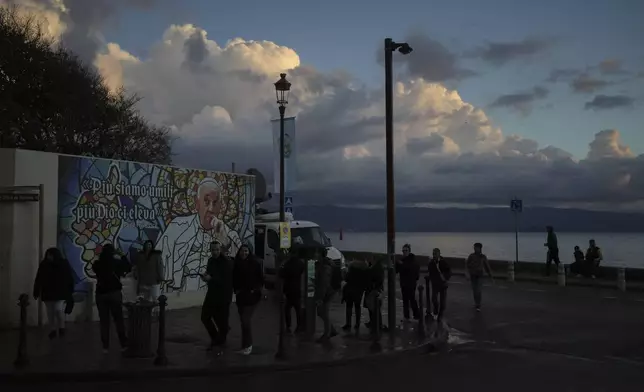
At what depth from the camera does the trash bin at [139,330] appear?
36.1 ft

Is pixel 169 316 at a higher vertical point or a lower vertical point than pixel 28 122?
lower

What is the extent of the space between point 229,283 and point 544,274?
66.6 ft

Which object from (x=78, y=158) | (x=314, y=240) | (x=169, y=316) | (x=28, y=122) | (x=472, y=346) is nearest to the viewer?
(x=472, y=346)

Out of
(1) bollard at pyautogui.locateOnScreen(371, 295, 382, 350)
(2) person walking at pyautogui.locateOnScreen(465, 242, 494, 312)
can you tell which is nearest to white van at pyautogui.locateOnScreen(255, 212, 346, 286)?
(2) person walking at pyautogui.locateOnScreen(465, 242, 494, 312)

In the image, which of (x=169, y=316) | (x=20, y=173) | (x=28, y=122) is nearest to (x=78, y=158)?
(x=20, y=173)

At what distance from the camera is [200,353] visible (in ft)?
37.7

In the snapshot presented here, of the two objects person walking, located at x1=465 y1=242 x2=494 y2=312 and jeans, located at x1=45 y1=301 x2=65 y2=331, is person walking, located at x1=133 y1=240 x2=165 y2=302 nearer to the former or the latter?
jeans, located at x1=45 y1=301 x2=65 y2=331

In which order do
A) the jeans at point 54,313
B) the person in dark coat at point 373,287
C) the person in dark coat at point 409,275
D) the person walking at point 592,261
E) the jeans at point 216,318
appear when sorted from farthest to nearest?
1. the person walking at point 592,261
2. the person in dark coat at point 409,275
3. the person in dark coat at point 373,287
4. the jeans at point 54,313
5. the jeans at point 216,318

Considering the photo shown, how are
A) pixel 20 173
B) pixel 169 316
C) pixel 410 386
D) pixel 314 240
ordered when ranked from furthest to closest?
pixel 314 240
pixel 169 316
pixel 20 173
pixel 410 386

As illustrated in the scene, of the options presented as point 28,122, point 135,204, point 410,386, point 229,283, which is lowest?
point 410,386

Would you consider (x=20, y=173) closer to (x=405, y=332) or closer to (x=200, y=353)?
(x=200, y=353)

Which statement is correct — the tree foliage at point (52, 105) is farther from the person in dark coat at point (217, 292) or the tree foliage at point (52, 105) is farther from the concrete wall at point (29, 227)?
the person in dark coat at point (217, 292)

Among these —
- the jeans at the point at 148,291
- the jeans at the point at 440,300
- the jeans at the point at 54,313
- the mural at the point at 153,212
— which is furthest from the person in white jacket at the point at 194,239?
the jeans at the point at 440,300

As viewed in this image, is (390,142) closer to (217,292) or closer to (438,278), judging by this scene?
(438,278)
